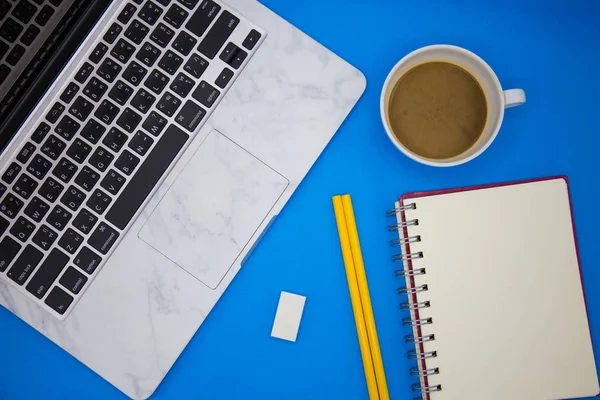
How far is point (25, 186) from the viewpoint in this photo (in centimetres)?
66

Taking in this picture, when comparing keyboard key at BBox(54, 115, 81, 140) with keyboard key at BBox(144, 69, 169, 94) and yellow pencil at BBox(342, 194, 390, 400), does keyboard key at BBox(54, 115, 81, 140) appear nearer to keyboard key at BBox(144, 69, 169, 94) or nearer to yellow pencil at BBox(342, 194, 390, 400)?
keyboard key at BBox(144, 69, 169, 94)

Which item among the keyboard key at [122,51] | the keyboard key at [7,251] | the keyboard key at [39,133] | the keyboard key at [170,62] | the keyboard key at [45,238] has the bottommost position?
the keyboard key at [7,251]

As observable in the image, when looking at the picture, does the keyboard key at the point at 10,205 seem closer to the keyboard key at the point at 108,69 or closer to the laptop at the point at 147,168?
the laptop at the point at 147,168

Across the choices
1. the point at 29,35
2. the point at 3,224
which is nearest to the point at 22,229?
the point at 3,224

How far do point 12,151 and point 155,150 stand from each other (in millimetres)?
175

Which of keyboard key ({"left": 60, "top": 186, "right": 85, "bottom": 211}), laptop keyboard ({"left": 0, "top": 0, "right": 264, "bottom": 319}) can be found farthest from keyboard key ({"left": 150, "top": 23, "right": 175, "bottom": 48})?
keyboard key ({"left": 60, "top": 186, "right": 85, "bottom": 211})

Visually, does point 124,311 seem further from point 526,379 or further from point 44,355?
point 526,379

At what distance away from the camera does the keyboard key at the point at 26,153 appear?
0.66 meters

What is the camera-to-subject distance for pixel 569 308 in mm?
687

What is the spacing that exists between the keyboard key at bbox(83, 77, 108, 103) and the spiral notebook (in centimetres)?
40

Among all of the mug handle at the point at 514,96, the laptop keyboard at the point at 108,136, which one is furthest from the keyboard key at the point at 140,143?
the mug handle at the point at 514,96

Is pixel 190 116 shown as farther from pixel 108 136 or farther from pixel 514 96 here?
pixel 514 96

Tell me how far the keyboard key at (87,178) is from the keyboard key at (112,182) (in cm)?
1

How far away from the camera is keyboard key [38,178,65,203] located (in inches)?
25.9
